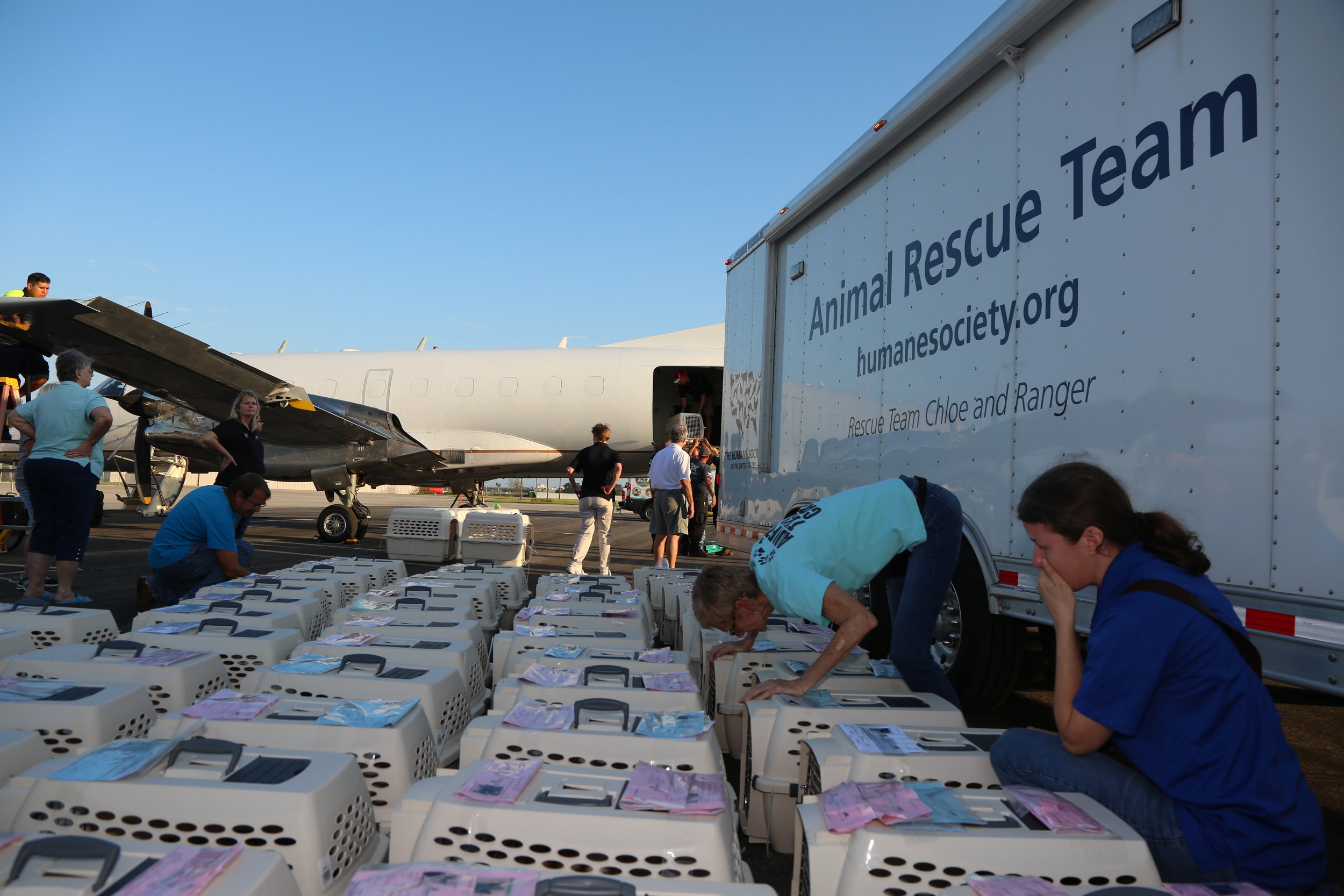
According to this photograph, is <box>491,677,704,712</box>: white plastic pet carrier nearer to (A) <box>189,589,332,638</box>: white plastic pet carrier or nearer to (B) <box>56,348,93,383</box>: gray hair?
(A) <box>189,589,332,638</box>: white plastic pet carrier

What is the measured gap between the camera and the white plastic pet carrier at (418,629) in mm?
3527

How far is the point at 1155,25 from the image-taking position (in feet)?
9.40

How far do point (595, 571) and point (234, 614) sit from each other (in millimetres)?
6318

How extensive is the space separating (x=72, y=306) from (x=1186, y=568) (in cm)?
1115

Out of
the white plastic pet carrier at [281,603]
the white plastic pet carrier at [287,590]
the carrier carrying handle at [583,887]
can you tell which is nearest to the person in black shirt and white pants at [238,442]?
the white plastic pet carrier at [287,590]

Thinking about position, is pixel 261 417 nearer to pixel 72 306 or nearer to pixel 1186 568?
pixel 72 306

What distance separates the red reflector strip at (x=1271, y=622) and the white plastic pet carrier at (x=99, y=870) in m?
2.59

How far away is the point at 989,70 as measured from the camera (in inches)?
153

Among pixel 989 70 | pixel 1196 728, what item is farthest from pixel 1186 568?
pixel 989 70

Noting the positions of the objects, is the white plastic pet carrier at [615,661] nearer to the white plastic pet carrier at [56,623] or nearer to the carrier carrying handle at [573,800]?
the carrier carrying handle at [573,800]

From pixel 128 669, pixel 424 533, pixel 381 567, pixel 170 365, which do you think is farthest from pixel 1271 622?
pixel 170 365

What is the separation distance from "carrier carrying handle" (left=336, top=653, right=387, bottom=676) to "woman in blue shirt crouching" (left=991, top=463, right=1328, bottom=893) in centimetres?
193

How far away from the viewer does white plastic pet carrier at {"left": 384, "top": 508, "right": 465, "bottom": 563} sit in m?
8.77

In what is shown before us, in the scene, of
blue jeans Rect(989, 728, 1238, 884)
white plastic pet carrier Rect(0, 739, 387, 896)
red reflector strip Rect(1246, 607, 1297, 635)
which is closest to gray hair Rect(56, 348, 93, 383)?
white plastic pet carrier Rect(0, 739, 387, 896)
